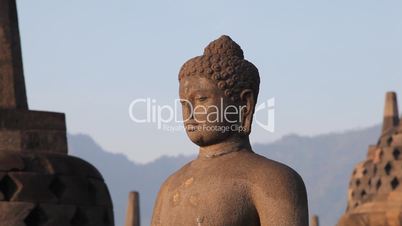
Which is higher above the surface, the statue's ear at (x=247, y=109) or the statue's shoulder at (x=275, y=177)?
the statue's ear at (x=247, y=109)

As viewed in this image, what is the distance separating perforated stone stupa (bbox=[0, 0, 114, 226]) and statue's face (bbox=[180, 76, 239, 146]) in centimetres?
552

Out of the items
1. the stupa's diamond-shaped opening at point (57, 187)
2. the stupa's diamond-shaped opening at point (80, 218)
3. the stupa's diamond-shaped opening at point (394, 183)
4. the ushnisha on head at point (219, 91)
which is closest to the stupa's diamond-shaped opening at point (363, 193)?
the stupa's diamond-shaped opening at point (394, 183)

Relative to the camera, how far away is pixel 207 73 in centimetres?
975

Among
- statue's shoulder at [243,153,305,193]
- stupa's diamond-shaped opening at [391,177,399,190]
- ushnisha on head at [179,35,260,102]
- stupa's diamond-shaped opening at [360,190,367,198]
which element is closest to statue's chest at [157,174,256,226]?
statue's shoulder at [243,153,305,193]

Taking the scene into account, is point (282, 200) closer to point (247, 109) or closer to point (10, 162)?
point (247, 109)

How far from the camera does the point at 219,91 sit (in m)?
9.74

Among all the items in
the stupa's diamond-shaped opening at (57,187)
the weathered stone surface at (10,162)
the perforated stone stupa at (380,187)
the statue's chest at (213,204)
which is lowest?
the perforated stone stupa at (380,187)

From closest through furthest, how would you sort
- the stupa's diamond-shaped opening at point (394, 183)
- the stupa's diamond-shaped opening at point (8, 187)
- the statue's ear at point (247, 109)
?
the statue's ear at point (247, 109), the stupa's diamond-shaped opening at point (8, 187), the stupa's diamond-shaped opening at point (394, 183)

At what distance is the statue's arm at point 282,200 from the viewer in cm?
934

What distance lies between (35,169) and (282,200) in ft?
20.6

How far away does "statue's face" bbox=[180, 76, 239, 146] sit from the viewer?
9.70 m

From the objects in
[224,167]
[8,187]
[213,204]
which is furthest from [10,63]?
[213,204]

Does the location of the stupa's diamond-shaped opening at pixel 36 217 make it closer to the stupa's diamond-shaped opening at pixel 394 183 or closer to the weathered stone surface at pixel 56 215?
the weathered stone surface at pixel 56 215

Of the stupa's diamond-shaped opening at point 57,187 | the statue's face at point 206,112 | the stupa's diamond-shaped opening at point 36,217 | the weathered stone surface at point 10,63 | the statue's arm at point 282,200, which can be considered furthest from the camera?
the weathered stone surface at point 10,63
